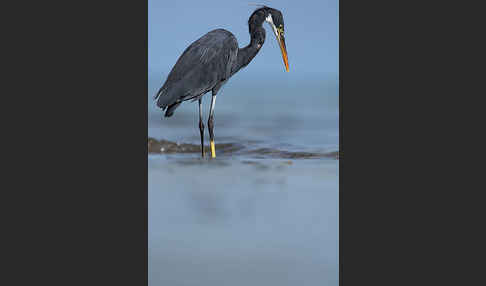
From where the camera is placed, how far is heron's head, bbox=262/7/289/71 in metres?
5.75

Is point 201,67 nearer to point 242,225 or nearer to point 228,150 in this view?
point 228,150

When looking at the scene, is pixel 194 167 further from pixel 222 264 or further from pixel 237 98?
pixel 222 264

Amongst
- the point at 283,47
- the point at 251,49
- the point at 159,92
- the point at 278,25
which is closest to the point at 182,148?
the point at 159,92

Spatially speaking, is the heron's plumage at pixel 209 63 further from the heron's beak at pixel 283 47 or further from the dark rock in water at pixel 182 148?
the dark rock in water at pixel 182 148

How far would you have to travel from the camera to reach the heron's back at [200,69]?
19.6ft

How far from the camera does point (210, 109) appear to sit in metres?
6.20

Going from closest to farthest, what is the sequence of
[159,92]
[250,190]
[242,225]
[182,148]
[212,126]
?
[242,225] < [250,190] < [159,92] < [212,126] < [182,148]

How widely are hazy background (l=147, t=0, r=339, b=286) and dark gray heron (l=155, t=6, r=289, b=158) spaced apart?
0.07 metres

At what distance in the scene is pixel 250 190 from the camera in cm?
540

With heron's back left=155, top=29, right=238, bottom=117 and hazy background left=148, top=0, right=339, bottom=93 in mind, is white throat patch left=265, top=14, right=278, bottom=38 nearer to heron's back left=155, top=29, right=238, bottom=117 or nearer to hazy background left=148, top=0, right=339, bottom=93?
hazy background left=148, top=0, right=339, bottom=93

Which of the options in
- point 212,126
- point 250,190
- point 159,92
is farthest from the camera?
point 212,126

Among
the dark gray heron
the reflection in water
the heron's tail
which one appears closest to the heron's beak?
the dark gray heron

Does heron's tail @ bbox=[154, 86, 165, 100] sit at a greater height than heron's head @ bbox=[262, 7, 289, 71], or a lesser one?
lesser

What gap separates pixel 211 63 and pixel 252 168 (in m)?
1.06
